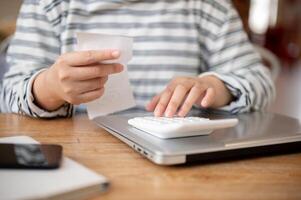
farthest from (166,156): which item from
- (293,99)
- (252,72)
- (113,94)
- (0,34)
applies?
(293,99)

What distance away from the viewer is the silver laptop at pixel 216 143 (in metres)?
0.43

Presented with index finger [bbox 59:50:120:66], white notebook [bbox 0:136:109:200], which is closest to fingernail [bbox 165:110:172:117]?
index finger [bbox 59:50:120:66]

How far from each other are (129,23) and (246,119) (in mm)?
378

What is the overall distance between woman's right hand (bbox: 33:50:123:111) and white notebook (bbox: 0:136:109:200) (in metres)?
0.20

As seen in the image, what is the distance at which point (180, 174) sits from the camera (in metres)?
0.41

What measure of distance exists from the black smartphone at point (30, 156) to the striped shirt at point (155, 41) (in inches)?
15.4

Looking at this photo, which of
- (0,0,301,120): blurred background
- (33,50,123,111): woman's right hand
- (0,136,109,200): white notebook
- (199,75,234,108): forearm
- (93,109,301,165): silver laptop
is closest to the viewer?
(0,136,109,200): white notebook

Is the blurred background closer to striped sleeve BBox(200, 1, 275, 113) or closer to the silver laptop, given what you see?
striped sleeve BBox(200, 1, 275, 113)

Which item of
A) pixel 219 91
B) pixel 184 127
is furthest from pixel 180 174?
pixel 219 91

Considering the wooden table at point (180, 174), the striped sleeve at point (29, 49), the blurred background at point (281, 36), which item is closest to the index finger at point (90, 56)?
the wooden table at point (180, 174)

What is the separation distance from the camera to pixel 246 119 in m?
0.67

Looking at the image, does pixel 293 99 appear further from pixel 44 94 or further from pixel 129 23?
pixel 44 94

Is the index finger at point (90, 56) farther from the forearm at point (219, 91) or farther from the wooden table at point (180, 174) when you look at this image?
the forearm at point (219, 91)

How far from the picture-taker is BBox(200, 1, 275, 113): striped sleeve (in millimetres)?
807
